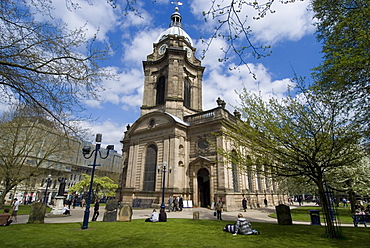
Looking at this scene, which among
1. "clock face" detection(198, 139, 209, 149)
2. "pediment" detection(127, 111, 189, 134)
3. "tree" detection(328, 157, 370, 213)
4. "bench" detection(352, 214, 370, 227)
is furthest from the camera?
"pediment" detection(127, 111, 189, 134)

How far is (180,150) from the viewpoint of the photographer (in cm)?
2580

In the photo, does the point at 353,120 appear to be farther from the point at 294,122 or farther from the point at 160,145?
the point at 160,145

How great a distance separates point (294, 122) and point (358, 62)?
3.27 meters

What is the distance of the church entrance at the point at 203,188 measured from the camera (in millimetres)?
24631

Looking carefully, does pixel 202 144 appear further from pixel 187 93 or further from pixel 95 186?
pixel 95 186

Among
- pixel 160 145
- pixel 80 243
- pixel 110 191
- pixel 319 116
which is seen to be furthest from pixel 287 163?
pixel 110 191

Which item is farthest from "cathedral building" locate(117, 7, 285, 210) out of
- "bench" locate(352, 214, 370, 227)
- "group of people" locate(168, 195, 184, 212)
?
"bench" locate(352, 214, 370, 227)

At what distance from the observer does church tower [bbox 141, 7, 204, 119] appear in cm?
3183

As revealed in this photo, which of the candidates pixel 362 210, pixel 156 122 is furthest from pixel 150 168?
pixel 362 210

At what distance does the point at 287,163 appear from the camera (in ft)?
32.0

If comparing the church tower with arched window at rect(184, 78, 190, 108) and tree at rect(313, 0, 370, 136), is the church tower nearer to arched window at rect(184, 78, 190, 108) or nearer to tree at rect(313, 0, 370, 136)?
arched window at rect(184, 78, 190, 108)

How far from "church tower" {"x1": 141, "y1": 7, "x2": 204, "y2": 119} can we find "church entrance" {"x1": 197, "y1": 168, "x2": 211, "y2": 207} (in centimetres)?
917

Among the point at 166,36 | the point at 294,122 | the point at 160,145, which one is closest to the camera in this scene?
the point at 294,122

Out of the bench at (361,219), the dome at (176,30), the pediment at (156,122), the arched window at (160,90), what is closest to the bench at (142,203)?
the pediment at (156,122)
